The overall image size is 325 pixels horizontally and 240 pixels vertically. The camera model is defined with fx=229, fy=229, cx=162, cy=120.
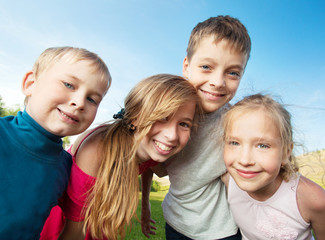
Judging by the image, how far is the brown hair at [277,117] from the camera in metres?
1.92

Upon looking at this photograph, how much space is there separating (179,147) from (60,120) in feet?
3.62

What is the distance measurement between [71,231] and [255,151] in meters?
1.69

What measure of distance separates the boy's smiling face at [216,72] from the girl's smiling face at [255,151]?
0.38 m

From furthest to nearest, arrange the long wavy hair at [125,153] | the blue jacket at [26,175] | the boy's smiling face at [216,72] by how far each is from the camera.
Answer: the boy's smiling face at [216,72] < the long wavy hair at [125,153] < the blue jacket at [26,175]

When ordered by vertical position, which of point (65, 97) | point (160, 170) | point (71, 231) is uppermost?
point (65, 97)

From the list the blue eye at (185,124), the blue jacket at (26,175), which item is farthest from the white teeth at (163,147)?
the blue jacket at (26,175)

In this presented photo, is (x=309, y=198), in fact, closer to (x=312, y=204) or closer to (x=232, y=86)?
(x=312, y=204)

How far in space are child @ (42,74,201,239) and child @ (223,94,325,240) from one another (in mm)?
491

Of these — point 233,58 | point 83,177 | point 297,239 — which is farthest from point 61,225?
point 233,58

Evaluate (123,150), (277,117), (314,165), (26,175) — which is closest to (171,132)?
(123,150)

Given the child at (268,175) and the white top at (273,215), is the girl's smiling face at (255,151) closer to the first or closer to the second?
the child at (268,175)

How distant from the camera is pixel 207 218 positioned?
2320 millimetres

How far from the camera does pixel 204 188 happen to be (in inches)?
93.7

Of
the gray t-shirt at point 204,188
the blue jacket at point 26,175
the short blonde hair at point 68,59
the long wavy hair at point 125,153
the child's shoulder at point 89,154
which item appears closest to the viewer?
the blue jacket at point 26,175
